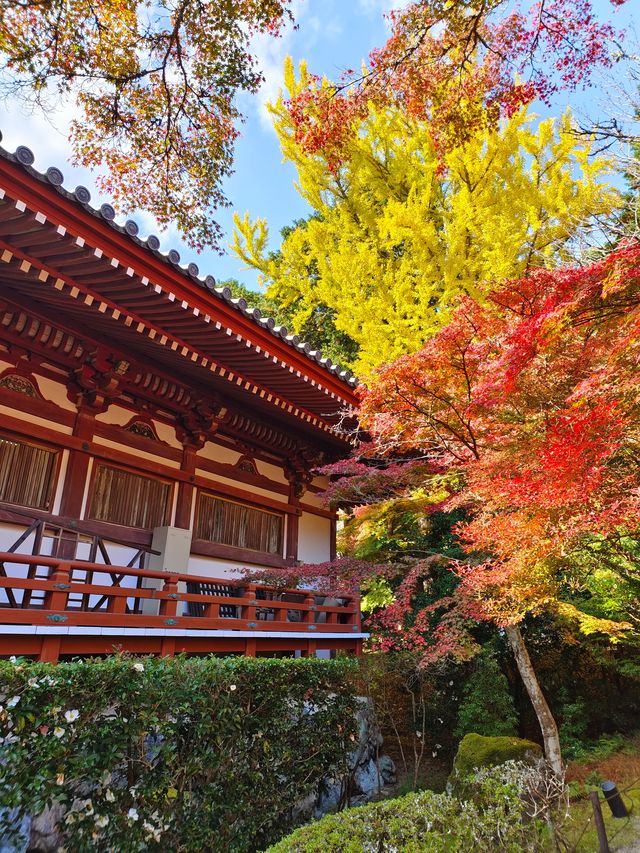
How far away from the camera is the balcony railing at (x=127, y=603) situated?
13.8ft

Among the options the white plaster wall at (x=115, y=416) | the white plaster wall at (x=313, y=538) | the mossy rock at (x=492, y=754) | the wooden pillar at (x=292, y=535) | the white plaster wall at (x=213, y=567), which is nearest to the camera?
the mossy rock at (x=492, y=754)

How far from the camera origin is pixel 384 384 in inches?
233

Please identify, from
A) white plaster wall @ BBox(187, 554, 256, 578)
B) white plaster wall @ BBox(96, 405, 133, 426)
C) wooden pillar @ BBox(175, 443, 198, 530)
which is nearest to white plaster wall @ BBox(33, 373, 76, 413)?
white plaster wall @ BBox(96, 405, 133, 426)

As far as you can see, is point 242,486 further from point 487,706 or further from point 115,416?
point 487,706

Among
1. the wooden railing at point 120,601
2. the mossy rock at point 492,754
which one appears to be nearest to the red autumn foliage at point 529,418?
the mossy rock at point 492,754

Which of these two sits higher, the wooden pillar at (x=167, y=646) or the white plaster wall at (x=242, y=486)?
the white plaster wall at (x=242, y=486)

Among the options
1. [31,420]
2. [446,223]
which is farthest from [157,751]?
[446,223]

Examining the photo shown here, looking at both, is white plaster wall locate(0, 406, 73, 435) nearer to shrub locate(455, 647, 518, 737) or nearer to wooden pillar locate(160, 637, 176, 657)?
wooden pillar locate(160, 637, 176, 657)

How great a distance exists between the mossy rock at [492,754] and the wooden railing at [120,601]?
207cm

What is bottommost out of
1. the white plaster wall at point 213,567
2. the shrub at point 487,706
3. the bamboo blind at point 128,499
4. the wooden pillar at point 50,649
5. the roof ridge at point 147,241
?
A: the shrub at point 487,706

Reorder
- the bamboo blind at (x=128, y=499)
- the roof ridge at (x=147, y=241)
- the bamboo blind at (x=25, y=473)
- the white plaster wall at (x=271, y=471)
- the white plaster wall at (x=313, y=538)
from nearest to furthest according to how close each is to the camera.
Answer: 1. the roof ridge at (x=147, y=241)
2. the bamboo blind at (x=25, y=473)
3. the bamboo blind at (x=128, y=499)
4. the white plaster wall at (x=271, y=471)
5. the white plaster wall at (x=313, y=538)

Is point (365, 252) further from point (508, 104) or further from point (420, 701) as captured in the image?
point (420, 701)

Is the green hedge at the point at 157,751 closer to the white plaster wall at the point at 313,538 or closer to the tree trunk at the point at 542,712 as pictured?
the tree trunk at the point at 542,712

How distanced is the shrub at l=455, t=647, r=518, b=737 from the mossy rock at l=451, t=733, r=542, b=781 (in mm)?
1264
